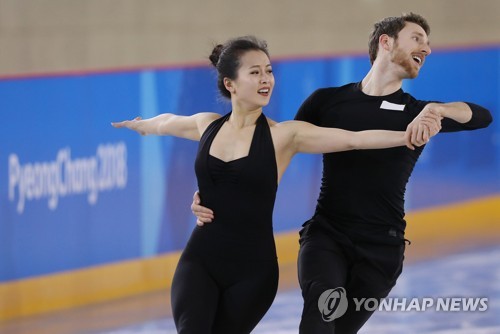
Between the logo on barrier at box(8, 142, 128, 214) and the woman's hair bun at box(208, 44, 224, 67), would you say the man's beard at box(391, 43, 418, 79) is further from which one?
the logo on barrier at box(8, 142, 128, 214)

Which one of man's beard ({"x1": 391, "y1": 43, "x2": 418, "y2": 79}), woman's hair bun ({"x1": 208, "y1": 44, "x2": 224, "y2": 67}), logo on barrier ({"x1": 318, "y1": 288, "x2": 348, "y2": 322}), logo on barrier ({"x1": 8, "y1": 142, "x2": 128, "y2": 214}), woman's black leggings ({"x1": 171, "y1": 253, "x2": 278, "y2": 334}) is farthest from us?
logo on barrier ({"x1": 8, "y1": 142, "x2": 128, "y2": 214})

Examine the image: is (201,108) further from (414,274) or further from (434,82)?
(434,82)

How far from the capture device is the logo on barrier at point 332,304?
14.5ft

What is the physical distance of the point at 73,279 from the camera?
740 cm

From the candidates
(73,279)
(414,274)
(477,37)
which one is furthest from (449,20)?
(73,279)

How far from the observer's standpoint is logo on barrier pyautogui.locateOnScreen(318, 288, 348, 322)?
4.41 meters

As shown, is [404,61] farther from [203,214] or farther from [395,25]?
[203,214]

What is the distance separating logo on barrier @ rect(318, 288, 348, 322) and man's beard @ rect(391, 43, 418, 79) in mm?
1092

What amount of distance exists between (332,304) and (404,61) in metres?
1.21

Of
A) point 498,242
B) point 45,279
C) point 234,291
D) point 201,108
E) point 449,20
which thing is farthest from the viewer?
point 449,20

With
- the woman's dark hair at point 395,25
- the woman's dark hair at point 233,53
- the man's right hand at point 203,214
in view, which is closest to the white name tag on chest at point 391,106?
the woman's dark hair at point 395,25

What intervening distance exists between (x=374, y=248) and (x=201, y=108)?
3715mm

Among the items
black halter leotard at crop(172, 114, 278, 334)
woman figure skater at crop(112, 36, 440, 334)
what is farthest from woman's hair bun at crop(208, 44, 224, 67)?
black halter leotard at crop(172, 114, 278, 334)

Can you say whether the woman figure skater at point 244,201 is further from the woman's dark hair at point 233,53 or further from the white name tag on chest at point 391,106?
the white name tag on chest at point 391,106
